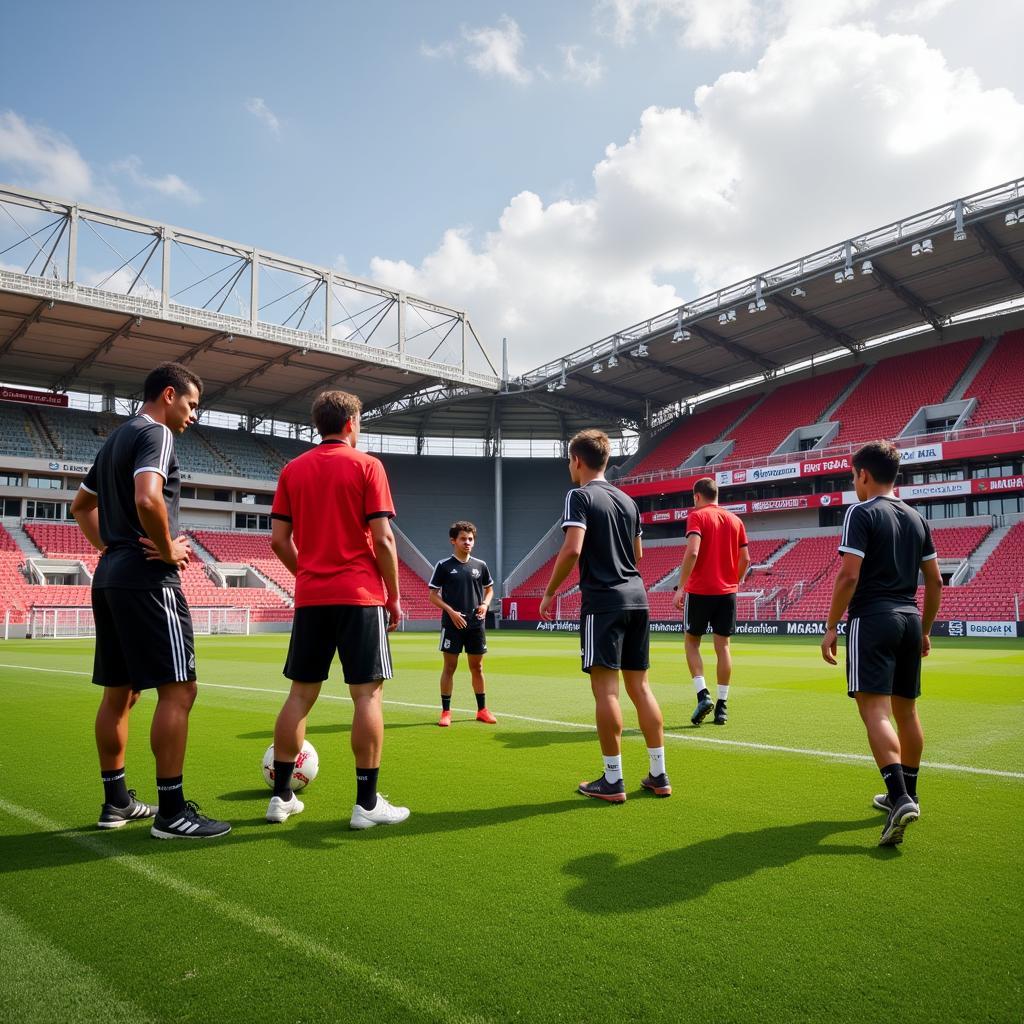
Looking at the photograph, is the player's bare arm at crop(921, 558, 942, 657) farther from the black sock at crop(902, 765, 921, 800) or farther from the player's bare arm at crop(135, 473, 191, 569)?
the player's bare arm at crop(135, 473, 191, 569)

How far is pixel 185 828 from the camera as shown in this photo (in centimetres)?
385

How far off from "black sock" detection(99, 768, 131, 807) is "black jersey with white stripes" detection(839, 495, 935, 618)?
398 cm

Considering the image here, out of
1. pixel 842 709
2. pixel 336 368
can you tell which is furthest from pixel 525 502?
pixel 842 709

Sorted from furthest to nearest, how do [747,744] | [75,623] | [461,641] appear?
[75,623]
[461,641]
[747,744]

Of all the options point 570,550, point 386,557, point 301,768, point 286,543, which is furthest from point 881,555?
point 301,768

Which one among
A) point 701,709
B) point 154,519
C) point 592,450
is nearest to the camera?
point 154,519

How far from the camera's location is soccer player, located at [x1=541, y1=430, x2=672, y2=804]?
14.9ft

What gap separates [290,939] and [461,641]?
5285mm

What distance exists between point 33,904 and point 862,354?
42.5m

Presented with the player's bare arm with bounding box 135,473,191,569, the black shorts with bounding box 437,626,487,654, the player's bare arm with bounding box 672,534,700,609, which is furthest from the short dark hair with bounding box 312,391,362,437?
the player's bare arm with bounding box 672,534,700,609

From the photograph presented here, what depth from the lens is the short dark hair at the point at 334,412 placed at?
14.3 ft

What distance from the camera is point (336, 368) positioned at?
126 ft

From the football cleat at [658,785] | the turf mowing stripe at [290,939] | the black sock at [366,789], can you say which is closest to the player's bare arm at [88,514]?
the turf mowing stripe at [290,939]

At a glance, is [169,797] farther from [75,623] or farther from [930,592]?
[75,623]
